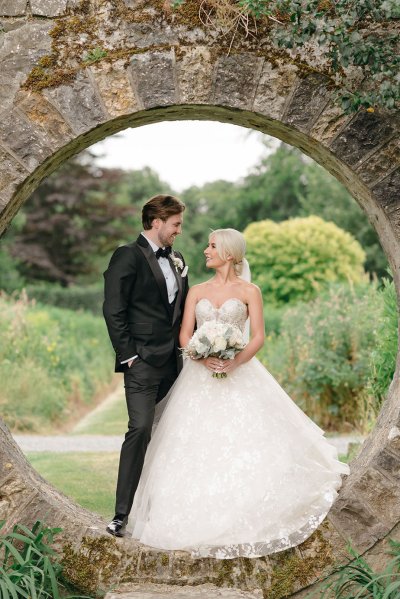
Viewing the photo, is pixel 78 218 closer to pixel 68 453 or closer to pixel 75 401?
pixel 75 401

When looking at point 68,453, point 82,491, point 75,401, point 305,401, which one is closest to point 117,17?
point 82,491

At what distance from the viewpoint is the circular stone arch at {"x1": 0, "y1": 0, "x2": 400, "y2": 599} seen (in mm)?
4672

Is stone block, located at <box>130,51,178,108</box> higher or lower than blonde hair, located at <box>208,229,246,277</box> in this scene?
higher

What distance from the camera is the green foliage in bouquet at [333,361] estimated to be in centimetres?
1011

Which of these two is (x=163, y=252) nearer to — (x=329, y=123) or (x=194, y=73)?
(x=194, y=73)

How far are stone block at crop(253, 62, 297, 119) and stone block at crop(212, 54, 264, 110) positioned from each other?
0.10 feet

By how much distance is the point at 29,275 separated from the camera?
24.8m

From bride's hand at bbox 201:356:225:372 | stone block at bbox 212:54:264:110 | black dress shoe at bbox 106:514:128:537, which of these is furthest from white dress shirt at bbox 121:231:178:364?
black dress shoe at bbox 106:514:128:537

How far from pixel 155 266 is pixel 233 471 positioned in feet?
3.99

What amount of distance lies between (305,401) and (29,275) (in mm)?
15562

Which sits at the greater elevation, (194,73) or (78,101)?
(194,73)

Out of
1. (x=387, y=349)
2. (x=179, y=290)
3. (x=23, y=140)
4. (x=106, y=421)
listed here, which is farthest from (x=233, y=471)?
(x=106, y=421)

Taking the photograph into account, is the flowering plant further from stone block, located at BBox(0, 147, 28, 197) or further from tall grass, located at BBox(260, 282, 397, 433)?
tall grass, located at BBox(260, 282, 397, 433)

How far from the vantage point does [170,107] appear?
4.79m
